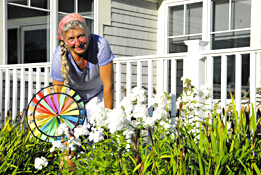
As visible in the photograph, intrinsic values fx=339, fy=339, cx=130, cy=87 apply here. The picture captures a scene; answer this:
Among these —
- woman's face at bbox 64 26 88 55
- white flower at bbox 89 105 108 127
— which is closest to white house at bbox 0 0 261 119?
woman's face at bbox 64 26 88 55

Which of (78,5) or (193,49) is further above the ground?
(78,5)

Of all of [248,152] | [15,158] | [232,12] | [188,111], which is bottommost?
[15,158]

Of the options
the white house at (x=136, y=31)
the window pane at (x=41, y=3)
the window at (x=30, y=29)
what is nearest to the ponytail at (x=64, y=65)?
the white house at (x=136, y=31)

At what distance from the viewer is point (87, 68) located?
3514 millimetres

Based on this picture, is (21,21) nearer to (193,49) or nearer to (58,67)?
(58,67)

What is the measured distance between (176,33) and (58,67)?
4.71m

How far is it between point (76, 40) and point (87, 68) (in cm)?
31

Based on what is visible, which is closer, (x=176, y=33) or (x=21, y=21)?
(x=21, y=21)

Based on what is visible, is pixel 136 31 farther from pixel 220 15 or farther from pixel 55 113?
pixel 55 113

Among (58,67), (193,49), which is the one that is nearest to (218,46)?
(193,49)

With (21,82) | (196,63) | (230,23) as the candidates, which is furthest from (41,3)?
(230,23)

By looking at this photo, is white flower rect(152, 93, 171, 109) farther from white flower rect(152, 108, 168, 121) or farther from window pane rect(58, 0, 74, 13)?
window pane rect(58, 0, 74, 13)

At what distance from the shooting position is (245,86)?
6824 mm

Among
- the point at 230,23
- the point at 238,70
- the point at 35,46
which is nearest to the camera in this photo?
the point at 238,70
